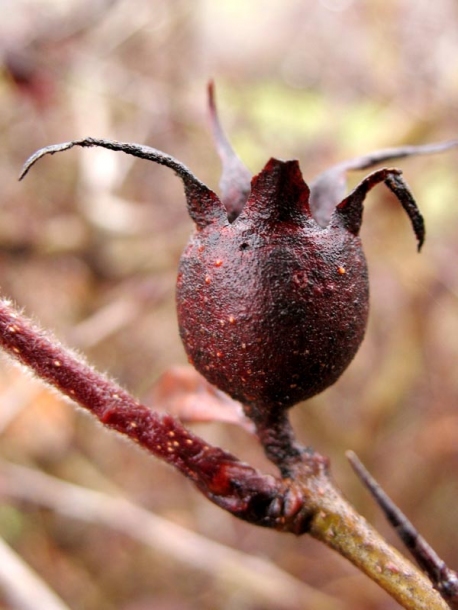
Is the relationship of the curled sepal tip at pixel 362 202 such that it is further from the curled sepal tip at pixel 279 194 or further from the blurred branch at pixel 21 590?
the blurred branch at pixel 21 590

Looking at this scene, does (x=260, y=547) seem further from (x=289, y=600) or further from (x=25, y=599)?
(x=25, y=599)

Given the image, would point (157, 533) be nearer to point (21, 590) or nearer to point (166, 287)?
point (21, 590)

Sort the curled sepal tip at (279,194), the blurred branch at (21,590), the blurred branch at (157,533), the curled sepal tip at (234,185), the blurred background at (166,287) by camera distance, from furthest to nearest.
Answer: the blurred background at (166,287), the blurred branch at (157,533), the blurred branch at (21,590), the curled sepal tip at (234,185), the curled sepal tip at (279,194)

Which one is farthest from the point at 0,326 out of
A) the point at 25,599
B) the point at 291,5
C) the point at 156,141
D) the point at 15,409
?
the point at 291,5

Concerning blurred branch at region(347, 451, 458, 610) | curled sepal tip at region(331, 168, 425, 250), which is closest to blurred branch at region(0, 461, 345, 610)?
blurred branch at region(347, 451, 458, 610)

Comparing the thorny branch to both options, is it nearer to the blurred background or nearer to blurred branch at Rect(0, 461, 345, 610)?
the blurred background

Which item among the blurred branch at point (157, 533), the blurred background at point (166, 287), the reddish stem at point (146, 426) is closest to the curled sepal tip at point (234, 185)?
the reddish stem at point (146, 426)
